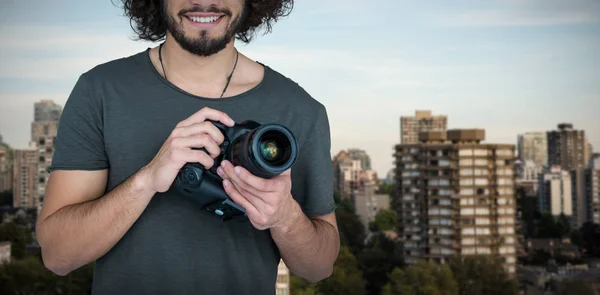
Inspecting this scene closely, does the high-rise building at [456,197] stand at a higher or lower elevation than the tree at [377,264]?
higher

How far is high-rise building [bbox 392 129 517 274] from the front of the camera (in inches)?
1200

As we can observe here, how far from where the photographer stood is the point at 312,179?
1441mm

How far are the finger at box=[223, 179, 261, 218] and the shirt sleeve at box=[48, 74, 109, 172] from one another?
0.28 meters

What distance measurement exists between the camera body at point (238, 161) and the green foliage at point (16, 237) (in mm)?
20767

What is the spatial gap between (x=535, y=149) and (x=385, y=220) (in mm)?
13824

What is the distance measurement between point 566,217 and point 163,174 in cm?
3561

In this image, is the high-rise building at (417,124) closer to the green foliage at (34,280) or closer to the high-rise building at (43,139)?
the high-rise building at (43,139)

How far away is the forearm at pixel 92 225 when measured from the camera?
1.22 metres

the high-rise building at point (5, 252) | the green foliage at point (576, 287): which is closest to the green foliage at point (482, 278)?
the green foliage at point (576, 287)

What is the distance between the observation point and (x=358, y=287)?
22828 mm

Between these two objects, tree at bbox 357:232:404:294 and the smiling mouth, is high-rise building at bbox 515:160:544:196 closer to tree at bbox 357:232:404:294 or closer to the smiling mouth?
tree at bbox 357:232:404:294

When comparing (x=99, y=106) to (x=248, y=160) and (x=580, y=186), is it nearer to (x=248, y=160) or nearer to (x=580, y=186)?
(x=248, y=160)

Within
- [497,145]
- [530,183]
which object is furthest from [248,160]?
[530,183]

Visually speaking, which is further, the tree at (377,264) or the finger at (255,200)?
the tree at (377,264)
